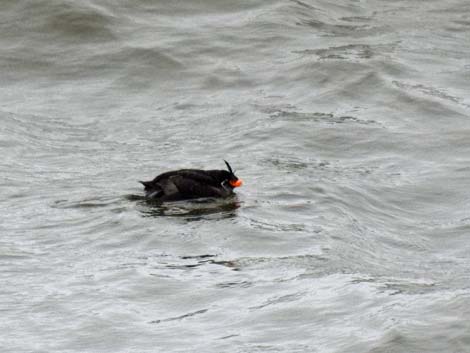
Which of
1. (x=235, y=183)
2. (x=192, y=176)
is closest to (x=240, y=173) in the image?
(x=235, y=183)

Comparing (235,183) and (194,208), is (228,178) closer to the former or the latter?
(235,183)

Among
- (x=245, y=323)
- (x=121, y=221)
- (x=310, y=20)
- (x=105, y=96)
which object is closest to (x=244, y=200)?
(x=121, y=221)

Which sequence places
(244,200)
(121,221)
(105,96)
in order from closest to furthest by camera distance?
(121,221)
(244,200)
(105,96)

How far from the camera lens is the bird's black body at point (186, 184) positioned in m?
12.8

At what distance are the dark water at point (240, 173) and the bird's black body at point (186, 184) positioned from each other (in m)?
0.14

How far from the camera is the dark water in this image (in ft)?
30.6

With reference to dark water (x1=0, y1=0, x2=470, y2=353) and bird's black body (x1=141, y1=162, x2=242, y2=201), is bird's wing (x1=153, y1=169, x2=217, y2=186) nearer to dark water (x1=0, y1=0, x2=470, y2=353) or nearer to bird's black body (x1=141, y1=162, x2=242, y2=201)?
bird's black body (x1=141, y1=162, x2=242, y2=201)

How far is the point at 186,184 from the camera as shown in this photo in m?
12.9

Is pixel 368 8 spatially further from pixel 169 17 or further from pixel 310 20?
pixel 169 17

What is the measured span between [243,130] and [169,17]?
5.39 meters

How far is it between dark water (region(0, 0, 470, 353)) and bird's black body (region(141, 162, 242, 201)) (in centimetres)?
14

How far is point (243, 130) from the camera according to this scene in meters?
16.0

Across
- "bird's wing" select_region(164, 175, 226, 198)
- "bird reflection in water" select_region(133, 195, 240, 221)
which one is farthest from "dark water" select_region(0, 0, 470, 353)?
"bird's wing" select_region(164, 175, 226, 198)

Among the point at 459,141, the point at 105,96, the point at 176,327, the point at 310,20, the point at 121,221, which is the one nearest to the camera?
the point at 176,327
